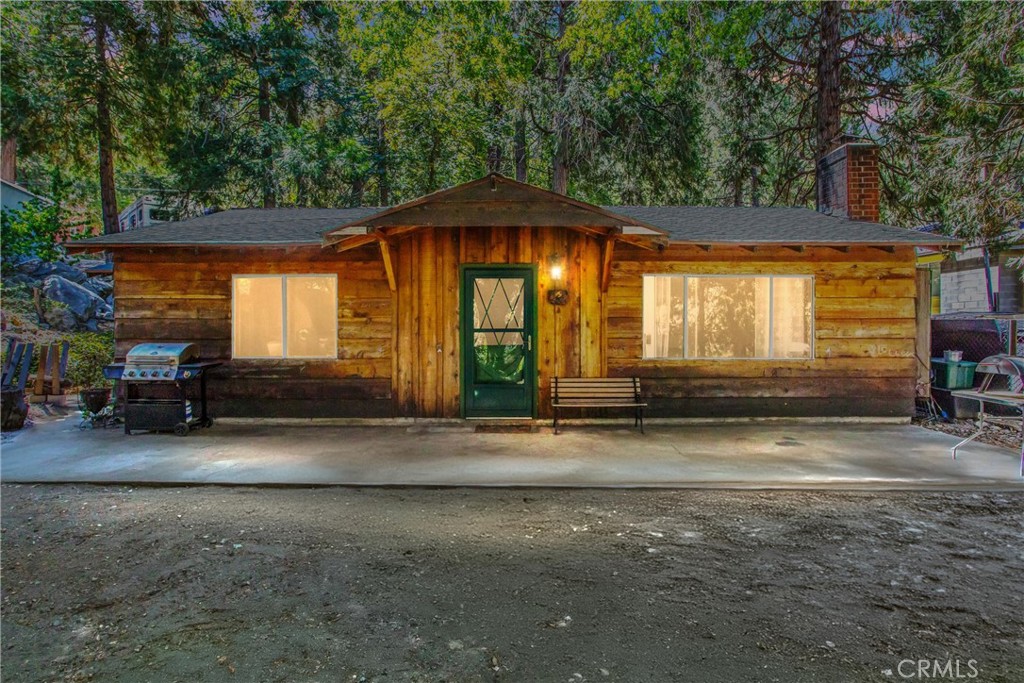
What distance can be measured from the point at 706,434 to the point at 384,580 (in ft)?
18.2

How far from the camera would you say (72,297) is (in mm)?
16094

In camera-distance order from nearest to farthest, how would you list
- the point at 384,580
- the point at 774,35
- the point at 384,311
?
the point at 384,580 → the point at 384,311 → the point at 774,35

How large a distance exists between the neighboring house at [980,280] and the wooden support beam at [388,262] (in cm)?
1179

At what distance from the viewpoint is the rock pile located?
15711 millimetres

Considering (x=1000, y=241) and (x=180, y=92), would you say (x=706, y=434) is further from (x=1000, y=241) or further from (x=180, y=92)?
(x=180, y=92)

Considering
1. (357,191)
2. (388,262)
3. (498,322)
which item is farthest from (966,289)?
(357,191)

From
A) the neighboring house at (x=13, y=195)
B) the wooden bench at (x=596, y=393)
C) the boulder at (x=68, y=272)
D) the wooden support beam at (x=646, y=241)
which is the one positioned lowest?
the wooden bench at (x=596, y=393)

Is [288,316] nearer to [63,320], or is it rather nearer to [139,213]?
[63,320]

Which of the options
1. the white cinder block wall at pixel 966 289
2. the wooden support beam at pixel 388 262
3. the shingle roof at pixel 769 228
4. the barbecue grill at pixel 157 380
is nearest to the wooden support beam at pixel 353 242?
the wooden support beam at pixel 388 262

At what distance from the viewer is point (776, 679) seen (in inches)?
97.3

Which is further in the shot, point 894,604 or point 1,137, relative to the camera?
point 1,137

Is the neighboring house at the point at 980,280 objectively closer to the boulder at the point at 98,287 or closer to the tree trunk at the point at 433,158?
the tree trunk at the point at 433,158

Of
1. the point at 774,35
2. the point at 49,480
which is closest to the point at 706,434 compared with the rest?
the point at 49,480

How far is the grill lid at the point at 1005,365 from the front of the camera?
6121mm
